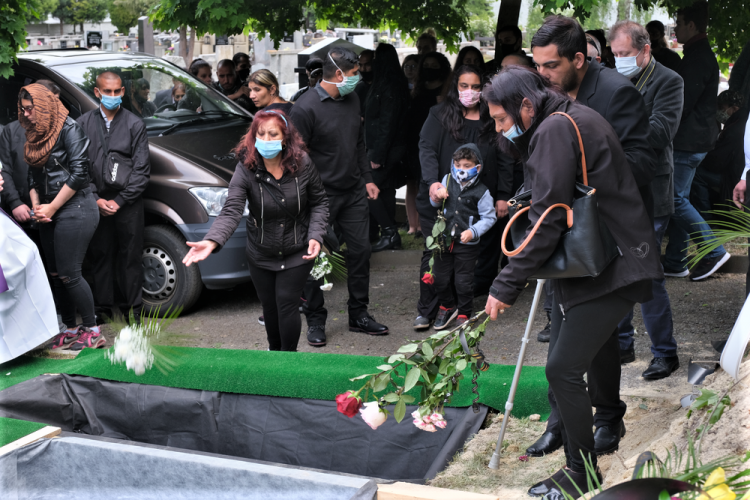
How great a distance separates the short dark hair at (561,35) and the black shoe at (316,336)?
121 inches

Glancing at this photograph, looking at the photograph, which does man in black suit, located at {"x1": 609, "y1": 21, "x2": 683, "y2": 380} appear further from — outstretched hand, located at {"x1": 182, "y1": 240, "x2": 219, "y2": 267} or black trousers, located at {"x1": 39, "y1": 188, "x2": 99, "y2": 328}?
black trousers, located at {"x1": 39, "y1": 188, "x2": 99, "y2": 328}

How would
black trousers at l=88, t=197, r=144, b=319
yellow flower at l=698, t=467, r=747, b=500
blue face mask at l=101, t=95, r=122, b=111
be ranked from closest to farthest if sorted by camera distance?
yellow flower at l=698, t=467, r=747, b=500 < blue face mask at l=101, t=95, r=122, b=111 < black trousers at l=88, t=197, r=144, b=319

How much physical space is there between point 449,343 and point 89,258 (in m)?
3.78

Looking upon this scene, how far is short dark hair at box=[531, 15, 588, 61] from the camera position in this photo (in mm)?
3170

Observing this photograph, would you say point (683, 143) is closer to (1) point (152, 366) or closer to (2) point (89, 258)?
(1) point (152, 366)

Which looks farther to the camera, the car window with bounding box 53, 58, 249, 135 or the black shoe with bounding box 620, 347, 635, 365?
the car window with bounding box 53, 58, 249, 135

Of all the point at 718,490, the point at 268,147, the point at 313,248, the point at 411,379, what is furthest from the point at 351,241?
the point at 718,490

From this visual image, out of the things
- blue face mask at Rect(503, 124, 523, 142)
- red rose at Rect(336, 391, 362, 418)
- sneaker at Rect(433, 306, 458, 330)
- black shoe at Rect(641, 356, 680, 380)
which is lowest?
sneaker at Rect(433, 306, 458, 330)

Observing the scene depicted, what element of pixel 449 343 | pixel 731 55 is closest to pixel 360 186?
pixel 449 343

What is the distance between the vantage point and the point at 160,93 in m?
7.05

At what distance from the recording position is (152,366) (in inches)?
176

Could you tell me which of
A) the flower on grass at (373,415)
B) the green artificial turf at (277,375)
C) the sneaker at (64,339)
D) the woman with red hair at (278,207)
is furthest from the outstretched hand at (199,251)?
the sneaker at (64,339)

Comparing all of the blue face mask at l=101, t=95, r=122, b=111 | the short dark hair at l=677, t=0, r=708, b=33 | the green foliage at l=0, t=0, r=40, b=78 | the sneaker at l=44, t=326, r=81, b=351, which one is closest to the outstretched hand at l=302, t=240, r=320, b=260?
the sneaker at l=44, t=326, r=81, b=351

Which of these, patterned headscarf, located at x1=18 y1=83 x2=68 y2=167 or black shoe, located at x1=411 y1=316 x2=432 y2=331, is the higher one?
patterned headscarf, located at x1=18 y1=83 x2=68 y2=167
